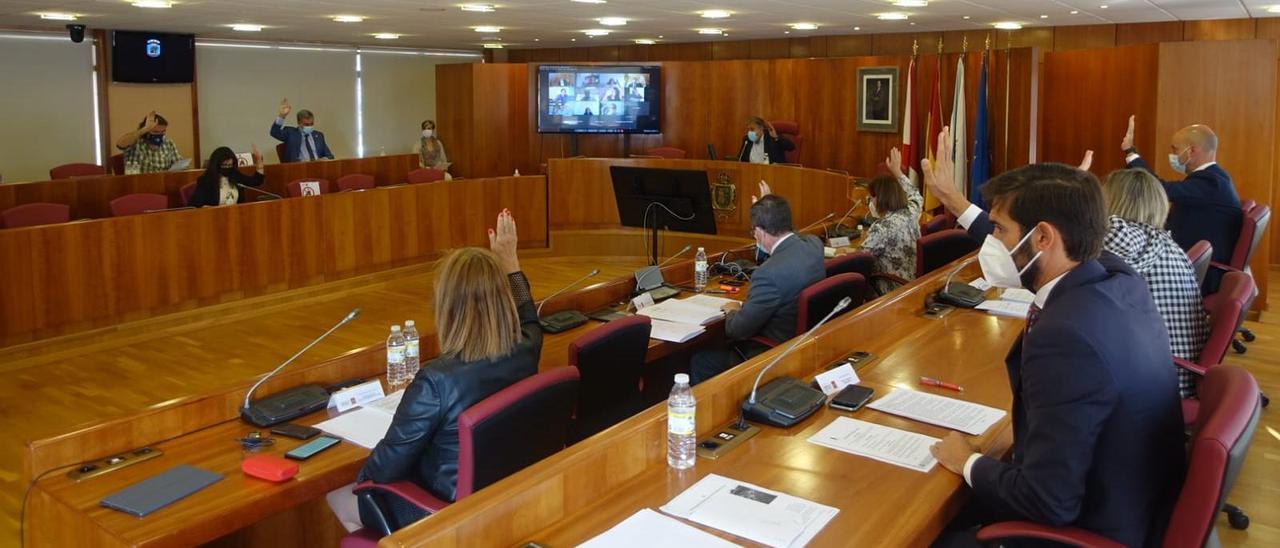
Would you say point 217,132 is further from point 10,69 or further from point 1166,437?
point 1166,437

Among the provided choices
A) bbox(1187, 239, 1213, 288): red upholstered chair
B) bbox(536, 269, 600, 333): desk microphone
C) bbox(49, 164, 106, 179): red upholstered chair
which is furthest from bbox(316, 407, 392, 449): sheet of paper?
bbox(49, 164, 106, 179): red upholstered chair

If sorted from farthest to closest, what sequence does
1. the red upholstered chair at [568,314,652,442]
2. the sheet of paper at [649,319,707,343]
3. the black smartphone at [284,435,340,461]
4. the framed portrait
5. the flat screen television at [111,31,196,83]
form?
the flat screen television at [111,31,196,83] < the framed portrait < the sheet of paper at [649,319,707,343] < the red upholstered chair at [568,314,652,442] < the black smartphone at [284,435,340,461]

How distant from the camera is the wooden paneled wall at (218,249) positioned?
6.90 meters

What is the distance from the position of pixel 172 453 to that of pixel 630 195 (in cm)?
579

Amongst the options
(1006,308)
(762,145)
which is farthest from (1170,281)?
(762,145)

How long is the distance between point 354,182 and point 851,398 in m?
8.17

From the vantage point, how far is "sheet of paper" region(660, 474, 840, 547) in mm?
2260

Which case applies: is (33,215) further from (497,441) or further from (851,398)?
(851,398)

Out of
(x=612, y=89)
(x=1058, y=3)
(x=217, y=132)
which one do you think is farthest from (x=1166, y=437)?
(x=217, y=132)

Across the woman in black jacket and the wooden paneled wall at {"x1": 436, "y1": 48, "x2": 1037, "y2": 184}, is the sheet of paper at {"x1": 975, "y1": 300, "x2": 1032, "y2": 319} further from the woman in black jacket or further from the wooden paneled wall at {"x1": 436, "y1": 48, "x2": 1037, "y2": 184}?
the wooden paneled wall at {"x1": 436, "y1": 48, "x2": 1037, "y2": 184}

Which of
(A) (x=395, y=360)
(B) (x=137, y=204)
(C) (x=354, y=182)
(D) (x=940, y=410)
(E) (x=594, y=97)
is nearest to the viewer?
(D) (x=940, y=410)

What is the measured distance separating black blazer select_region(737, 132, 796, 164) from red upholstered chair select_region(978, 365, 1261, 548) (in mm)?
8995

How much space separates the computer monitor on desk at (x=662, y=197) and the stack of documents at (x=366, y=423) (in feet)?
15.5

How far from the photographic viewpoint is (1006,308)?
462cm
